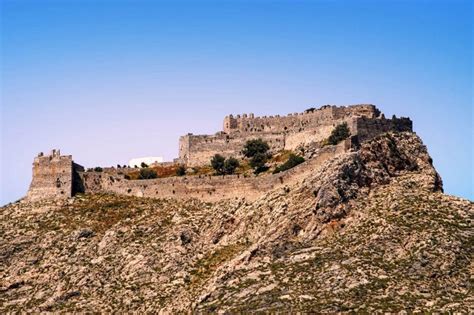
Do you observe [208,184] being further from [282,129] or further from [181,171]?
[282,129]

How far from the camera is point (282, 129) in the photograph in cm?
10900

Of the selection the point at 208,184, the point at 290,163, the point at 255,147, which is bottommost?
the point at 208,184

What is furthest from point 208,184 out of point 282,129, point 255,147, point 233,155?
point 282,129

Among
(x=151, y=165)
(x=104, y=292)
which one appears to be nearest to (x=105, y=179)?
(x=151, y=165)

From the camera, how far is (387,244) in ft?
218

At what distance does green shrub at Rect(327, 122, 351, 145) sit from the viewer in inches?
3620

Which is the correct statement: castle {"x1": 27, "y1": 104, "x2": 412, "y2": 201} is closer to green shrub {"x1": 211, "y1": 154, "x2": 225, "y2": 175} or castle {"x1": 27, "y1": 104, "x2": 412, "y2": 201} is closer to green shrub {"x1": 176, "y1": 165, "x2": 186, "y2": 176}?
green shrub {"x1": 176, "y1": 165, "x2": 186, "y2": 176}

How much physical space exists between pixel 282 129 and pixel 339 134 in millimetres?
17103

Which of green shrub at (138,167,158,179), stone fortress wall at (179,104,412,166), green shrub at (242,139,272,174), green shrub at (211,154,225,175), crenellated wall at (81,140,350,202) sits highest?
stone fortress wall at (179,104,412,166)

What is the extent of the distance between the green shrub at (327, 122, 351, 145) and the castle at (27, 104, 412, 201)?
1.86 ft

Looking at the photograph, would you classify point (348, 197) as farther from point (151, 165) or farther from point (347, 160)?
point (151, 165)

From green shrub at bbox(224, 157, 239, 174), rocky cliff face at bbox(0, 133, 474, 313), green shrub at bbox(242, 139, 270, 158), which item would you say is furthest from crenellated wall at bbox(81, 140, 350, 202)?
green shrub at bbox(242, 139, 270, 158)

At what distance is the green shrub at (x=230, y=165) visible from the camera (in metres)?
100

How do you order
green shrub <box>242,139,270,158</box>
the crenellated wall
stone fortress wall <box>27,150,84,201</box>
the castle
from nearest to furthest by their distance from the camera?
the crenellated wall → the castle → stone fortress wall <box>27,150,84,201</box> → green shrub <box>242,139,270,158</box>
